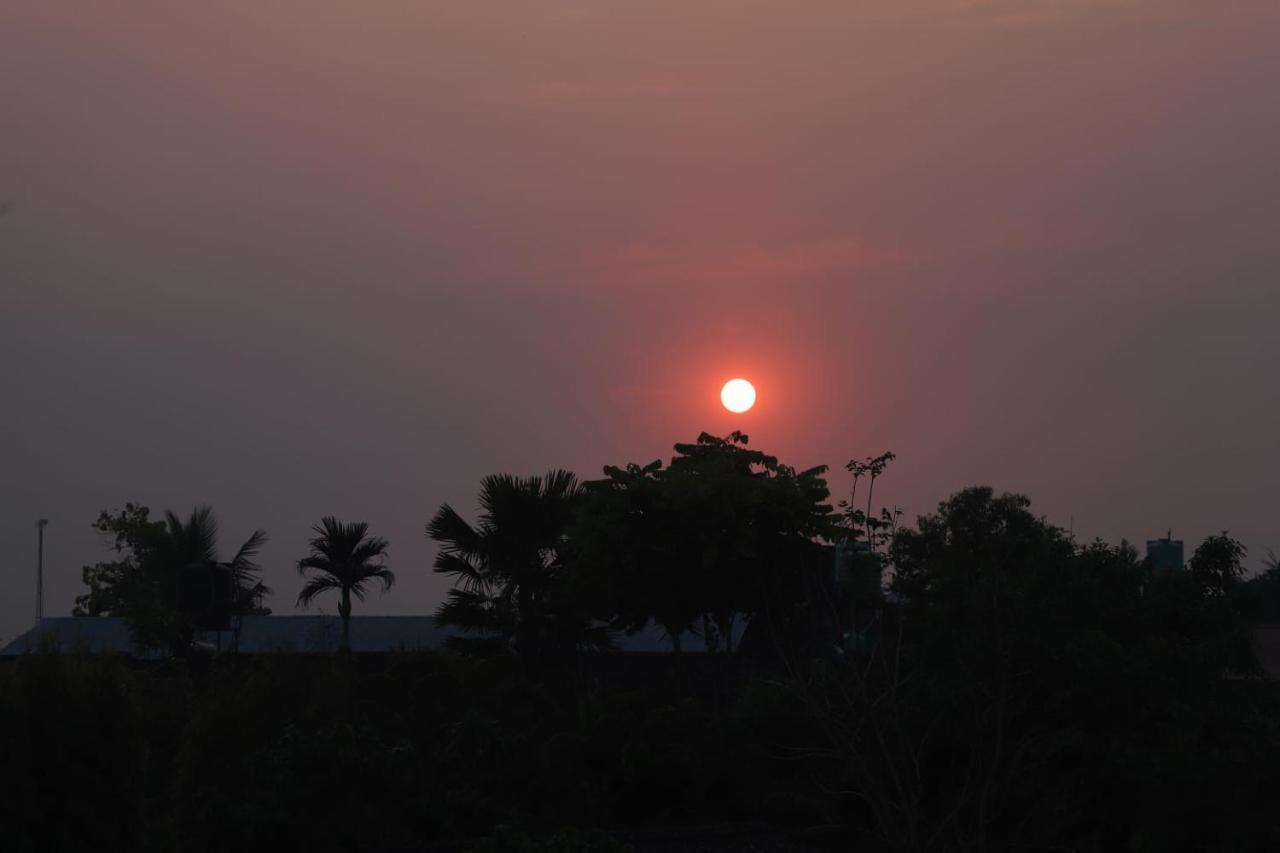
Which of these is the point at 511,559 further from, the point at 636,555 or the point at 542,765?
the point at 542,765

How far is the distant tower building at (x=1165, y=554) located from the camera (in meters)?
16.8

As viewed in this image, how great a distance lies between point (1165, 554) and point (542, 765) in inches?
440

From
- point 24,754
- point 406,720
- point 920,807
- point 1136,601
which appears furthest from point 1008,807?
point 24,754

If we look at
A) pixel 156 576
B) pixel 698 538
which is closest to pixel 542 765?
pixel 698 538

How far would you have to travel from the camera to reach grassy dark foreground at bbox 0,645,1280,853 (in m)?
11.8

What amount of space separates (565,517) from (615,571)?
101 inches

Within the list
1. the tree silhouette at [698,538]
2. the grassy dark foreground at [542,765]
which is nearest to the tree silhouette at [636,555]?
the tree silhouette at [698,538]

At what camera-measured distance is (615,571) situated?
27.1m

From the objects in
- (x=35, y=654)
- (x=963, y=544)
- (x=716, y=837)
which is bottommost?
(x=716, y=837)

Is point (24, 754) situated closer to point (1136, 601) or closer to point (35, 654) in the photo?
point (35, 654)

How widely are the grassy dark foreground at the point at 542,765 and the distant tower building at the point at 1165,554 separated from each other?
6.10 feet

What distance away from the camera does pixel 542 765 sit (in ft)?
53.5

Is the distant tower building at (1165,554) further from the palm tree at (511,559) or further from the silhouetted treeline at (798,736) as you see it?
the palm tree at (511,559)

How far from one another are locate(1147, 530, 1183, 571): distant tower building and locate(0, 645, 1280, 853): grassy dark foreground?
73.2 inches
